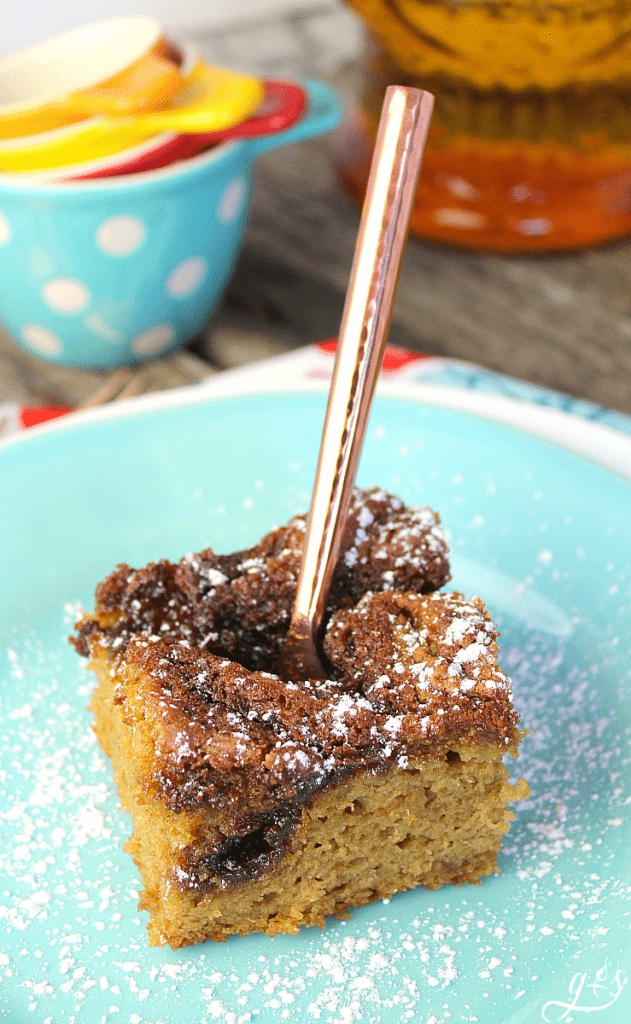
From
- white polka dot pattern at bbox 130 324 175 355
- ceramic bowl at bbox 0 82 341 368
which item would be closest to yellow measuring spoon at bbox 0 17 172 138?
ceramic bowl at bbox 0 82 341 368

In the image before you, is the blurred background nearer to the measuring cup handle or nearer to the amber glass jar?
the amber glass jar

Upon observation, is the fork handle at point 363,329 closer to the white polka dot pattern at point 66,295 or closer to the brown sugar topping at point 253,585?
the brown sugar topping at point 253,585

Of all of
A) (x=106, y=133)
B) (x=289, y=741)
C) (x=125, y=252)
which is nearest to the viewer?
(x=289, y=741)

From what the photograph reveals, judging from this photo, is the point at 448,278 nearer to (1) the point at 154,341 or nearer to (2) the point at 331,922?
(1) the point at 154,341

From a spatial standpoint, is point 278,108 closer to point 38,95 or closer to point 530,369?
point 38,95

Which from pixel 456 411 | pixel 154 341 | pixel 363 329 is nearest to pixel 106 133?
pixel 154 341

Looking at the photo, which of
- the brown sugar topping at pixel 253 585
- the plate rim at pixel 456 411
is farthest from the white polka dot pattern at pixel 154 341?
the brown sugar topping at pixel 253 585

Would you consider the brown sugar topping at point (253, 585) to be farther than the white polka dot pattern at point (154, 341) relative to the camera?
No
